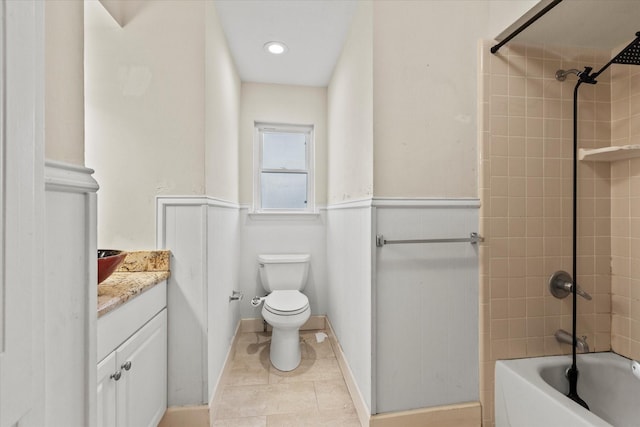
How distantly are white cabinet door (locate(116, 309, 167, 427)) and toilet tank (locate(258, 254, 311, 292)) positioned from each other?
1082 millimetres

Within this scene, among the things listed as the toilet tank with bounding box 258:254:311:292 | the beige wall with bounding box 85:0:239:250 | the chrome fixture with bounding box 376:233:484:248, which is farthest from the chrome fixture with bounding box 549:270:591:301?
the beige wall with bounding box 85:0:239:250

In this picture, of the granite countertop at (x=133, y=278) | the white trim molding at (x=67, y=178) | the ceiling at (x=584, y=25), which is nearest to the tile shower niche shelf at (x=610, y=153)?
the ceiling at (x=584, y=25)

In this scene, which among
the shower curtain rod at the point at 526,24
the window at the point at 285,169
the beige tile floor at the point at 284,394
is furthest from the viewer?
the window at the point at 285,169

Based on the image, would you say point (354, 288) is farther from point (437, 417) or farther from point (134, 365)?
point (134, 365)

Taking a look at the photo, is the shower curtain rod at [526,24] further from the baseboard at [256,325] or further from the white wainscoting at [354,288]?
the baseboard at [256,325]

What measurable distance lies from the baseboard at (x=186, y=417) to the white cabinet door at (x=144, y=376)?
52 millimetres

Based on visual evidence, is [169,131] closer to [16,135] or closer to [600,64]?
[16,135]

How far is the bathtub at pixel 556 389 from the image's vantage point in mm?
1228

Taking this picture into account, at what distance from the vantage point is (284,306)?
2.01 m

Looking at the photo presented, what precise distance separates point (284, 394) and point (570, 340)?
5.16 ft

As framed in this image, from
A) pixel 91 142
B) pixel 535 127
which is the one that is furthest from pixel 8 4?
pixel 535 127

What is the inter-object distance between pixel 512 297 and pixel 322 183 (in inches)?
67.2

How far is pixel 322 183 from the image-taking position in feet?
8.84

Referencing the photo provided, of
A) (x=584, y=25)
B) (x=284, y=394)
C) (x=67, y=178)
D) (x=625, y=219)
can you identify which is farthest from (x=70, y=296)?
(x=625, y=219)
